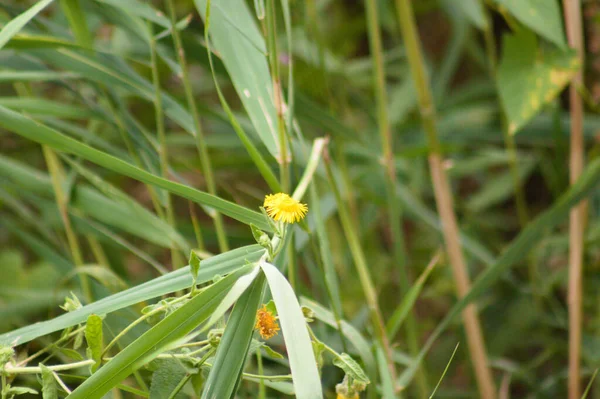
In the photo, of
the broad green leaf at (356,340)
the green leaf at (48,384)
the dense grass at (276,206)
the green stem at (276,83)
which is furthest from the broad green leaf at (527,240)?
the green leaf at (48,384)

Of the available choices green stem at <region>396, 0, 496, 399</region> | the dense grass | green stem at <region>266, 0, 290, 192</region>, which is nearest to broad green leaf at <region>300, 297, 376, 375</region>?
the dense grass

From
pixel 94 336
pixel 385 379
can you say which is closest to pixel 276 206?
pixel 94 336

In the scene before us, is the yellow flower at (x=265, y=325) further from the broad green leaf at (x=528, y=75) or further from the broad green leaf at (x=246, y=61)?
the broad green leaf at (x=528, y=75)

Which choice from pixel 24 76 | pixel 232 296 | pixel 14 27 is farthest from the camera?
pixel 24 76

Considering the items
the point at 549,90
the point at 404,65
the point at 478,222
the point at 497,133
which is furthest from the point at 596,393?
the point at 404,65

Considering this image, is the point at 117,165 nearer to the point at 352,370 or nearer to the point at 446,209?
the point at 352,370

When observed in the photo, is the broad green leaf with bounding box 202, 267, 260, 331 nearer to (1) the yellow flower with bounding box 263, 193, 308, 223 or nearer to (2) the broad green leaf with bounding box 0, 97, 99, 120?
(1) the yellow flower with bounding box 263, 193, 308, 223

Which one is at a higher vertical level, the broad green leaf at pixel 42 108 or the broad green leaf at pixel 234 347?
the broad green leaf at pixel 42 108

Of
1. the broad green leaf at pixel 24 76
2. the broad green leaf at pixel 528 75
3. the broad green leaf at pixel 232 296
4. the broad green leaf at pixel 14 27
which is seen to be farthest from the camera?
the broad green leaf at pixel 528 75
